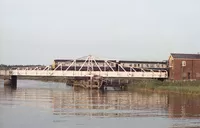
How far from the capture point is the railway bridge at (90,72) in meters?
105

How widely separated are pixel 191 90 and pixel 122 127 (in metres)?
43.5

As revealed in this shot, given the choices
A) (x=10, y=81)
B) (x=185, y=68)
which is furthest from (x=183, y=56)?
(x=10, y=81)

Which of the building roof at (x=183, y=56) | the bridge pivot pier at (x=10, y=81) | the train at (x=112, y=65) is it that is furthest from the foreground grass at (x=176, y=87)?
the bridge pivot pier at (x=10, y=81)

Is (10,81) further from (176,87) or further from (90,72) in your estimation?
(176,87)

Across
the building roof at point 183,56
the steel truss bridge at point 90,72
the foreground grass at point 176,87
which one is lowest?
the foreground grass at point 176,87

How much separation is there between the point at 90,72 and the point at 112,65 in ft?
37.8

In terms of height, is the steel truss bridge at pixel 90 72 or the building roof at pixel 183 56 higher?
the building roof at pixel 183 56

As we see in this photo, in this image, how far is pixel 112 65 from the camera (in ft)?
379

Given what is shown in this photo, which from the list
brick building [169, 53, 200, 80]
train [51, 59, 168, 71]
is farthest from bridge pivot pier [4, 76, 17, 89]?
brick building [169, 53, 200, 80]

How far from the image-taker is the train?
11181 cm

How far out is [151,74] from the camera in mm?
106250

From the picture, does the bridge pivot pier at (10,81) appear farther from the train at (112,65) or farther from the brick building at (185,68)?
the brick building at (185,68)

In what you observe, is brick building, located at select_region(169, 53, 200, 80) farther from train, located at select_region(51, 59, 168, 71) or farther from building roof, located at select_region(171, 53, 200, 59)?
train, located at select_region(51, 59, 168, 71)

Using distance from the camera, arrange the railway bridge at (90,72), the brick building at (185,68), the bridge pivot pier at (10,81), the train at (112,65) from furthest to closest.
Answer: the train at (112,65)
the bridge pivot pier at (10,81)
the railway bridge at (90,72)
the brick building at (185,68)
